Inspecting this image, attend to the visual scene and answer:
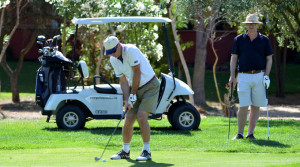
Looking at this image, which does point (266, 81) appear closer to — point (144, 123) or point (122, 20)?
point (144, 123)

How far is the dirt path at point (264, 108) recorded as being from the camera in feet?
64.3

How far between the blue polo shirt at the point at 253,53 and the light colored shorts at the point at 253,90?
0.41 feet

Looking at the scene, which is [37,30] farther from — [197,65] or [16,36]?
[16,36]

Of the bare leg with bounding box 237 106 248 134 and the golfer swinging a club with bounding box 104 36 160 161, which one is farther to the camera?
the bare leg with bounding box 237 106 248 134

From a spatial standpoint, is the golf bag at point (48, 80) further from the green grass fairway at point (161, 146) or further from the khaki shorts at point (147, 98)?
the khaki shorts at point (147, 98)

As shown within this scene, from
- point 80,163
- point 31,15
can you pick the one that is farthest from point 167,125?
point 31,15

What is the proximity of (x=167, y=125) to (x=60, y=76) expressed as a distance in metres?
2.35

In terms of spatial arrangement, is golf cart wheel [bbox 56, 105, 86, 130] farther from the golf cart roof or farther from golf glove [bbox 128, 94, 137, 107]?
golf glove [bbox 128, 94, 137, 107]

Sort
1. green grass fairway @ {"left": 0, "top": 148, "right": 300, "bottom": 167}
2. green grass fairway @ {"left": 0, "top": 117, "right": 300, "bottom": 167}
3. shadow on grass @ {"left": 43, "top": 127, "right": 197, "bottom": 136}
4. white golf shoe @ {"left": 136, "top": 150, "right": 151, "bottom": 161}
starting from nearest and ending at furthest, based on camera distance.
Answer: green grass fairway @ {"left": 0, "top": 148, "right": 300, "bottom": 167} → green grass fairway @ {"left": 0, "top": 117, "right": 300, "bottom": 167} → white golf shoe @ {"left": 136, "top": 150, "right": 151, "bottom": 161} → shadow on grass @ {"left": 43, "top": 127, "right": 197, "bottom": 136}

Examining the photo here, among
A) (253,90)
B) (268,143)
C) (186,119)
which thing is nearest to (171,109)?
(186,119)

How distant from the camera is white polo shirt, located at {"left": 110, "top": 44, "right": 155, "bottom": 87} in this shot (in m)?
8.65

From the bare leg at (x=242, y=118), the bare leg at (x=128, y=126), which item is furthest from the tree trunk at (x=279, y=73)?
the bare leg at (x=128, y=126)

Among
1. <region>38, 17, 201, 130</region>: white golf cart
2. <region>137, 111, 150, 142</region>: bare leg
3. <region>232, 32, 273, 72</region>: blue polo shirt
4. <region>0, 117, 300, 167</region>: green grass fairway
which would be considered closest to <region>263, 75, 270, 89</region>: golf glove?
<region>232, 32, 273, 72</region>: blue polo shirt

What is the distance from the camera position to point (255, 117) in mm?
10781
